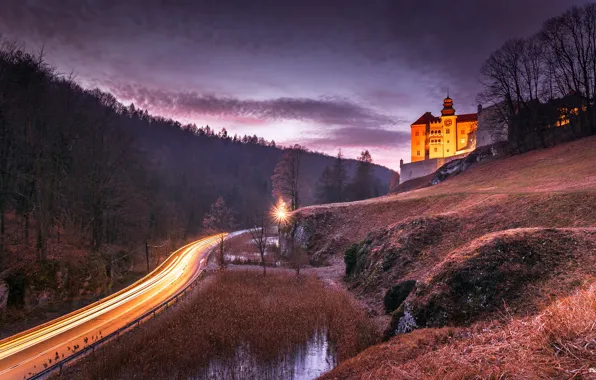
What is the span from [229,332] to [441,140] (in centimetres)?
6627

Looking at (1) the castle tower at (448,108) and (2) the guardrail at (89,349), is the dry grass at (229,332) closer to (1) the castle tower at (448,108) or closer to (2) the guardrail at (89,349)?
(2) the guardrail at (89,349)

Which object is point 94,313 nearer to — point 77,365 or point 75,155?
point 77,365

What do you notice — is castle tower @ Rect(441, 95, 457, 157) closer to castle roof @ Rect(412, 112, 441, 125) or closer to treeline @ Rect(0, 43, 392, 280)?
castle roof @ Rect(412, 112, 441, 125)

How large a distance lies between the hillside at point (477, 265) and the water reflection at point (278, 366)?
231 centimetres

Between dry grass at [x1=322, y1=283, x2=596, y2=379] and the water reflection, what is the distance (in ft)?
9.38

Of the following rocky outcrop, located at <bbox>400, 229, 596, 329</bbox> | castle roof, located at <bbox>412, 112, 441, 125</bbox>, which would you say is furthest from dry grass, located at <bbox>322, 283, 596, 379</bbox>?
castle roof, located at <bbox>412, 112, 441, 125</bbox>

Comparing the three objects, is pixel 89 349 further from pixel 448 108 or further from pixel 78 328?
pixel 448 108

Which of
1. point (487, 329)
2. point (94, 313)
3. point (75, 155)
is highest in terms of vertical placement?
point (75, 155)

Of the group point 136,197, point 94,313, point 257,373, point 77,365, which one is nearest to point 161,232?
point 136,197

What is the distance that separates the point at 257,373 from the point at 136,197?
3661 cm

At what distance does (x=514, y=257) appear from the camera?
11.4 meters

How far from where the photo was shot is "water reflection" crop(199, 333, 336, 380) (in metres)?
11.0

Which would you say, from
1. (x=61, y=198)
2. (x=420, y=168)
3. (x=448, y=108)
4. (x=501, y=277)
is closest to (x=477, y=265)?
(x=501, y=277)

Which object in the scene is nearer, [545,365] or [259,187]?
[545,365]
